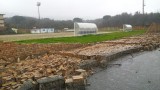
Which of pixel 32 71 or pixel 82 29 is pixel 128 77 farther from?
pixel 82 29

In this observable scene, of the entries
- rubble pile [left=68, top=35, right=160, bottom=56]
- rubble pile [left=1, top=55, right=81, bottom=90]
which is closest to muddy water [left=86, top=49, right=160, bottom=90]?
rubble pile [left=1, top=55, right=81, bottom=90]

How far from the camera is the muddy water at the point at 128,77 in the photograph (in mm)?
11070

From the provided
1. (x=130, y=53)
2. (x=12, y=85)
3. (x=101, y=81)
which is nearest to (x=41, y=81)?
(x=12, y=85)

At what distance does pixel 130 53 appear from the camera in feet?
70.9

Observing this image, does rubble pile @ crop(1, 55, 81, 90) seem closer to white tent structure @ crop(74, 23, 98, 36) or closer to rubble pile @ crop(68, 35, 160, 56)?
rubble pile @ crop(68, 35, 160, 56)

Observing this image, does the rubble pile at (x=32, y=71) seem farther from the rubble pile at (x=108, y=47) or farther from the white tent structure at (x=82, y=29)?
the white tent structure at (x=82, y=29)

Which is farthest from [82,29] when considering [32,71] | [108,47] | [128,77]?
[128,77]

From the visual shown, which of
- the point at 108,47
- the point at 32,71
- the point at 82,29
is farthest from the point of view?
the point at 82,29

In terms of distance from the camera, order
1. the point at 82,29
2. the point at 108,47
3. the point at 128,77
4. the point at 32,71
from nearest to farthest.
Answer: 1. the point at 128,77
2. the point at 32,71
3. the point at 108,47
4. the point at 82,29

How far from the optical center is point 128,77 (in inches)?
503

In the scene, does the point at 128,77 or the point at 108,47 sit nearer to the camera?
the point at 128,77

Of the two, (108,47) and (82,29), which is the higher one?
(82,29)

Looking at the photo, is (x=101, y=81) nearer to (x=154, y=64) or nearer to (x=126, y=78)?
(x=126, y=78)

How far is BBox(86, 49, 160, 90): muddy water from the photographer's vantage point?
11.1 metres
